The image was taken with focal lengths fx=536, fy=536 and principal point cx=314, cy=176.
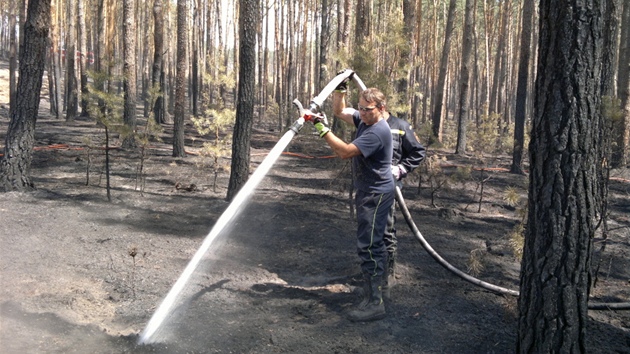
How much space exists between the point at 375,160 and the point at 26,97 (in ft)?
21.4

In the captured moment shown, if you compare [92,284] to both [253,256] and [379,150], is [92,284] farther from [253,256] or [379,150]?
[379,150]

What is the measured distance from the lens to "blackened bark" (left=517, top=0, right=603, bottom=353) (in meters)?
3.19

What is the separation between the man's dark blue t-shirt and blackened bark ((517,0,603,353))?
4.49 ft

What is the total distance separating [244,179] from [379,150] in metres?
4.66

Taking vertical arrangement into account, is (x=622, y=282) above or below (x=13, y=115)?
below

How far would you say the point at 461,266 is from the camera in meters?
6.34

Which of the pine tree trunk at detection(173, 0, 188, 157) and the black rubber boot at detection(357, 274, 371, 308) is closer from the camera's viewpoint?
the black rubber boot at detection(357, 274, 371, 308)

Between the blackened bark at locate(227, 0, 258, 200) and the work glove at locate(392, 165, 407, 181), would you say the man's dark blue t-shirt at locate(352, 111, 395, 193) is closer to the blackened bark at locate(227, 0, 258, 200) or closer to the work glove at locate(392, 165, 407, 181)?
the work glove at locate(392, 165, 407, 181)

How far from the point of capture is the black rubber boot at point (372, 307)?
4.65m

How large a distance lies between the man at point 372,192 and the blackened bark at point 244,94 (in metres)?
4.16

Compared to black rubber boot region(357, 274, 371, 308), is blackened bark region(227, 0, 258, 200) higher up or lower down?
higher up

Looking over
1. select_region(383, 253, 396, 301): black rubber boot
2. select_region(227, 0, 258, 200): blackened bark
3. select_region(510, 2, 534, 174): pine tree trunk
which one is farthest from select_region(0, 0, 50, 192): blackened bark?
select_region(510, 2, 534, 174): pine tree trunk

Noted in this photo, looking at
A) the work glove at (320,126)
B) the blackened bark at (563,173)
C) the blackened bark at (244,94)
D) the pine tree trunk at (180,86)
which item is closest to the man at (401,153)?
the work glove at (320,126)

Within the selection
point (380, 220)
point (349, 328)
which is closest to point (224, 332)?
point (349, 328)
